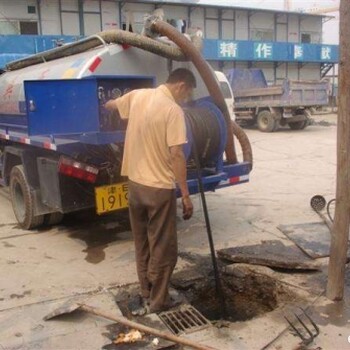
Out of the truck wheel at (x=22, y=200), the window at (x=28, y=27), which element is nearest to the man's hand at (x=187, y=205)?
the truck wheel at (x=22, y=200)

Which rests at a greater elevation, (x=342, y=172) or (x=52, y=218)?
(x=342, y=172)

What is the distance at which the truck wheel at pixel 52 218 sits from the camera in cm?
596

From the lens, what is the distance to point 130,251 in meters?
5.12

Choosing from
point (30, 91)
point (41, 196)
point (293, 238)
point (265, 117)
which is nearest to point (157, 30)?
point (30, 91)

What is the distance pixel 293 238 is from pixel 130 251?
1.88 meters

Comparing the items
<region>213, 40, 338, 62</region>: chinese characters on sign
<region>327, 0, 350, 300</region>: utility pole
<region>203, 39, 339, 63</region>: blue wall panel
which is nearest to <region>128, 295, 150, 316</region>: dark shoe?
<region>327, 0, 350, 300</region>: utility pole

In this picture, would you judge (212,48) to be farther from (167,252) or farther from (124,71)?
(167,252)

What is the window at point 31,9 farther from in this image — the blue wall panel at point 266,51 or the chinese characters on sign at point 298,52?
the chinese characters on sign at point 298,52

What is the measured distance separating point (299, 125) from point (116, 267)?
14809 mm

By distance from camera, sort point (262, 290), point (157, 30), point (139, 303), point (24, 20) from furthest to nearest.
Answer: point (24, 20) → point (157, 30) → point (262, 290) → point (139, 303)

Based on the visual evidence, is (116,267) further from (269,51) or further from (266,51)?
(269,51)

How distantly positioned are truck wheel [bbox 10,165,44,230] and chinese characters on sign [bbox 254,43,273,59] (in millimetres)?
22533

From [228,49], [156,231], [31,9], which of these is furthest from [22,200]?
[228,49]

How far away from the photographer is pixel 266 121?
58.2 ft
